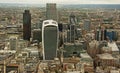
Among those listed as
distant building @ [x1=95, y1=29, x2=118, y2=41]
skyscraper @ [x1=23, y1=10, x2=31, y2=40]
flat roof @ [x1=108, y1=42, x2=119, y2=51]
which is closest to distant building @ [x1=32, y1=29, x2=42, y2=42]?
skyscraper @ [x1=23, y1=10, x2=31, y2=40]

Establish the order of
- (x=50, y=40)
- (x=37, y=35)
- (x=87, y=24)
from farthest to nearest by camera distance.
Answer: (x=87, y=24)
(x=37, y=35)
(x=50, y=40)

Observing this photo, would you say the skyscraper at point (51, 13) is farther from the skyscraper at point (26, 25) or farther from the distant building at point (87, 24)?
the distant building at point (87, 24)

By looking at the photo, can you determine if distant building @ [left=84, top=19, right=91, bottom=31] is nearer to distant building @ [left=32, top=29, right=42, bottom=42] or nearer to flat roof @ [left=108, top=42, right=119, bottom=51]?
distant building @ [left=32, top=29, right=42, bottom=42]

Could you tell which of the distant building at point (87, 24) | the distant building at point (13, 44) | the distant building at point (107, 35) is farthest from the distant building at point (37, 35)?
the distant building at point (87, 24)

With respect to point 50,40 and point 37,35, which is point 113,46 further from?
point 37,35

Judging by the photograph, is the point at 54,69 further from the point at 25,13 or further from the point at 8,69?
the point at 25,13

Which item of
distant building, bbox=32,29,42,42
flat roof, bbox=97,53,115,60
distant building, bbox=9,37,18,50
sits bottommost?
flat roof, bbox=97,53,115,60

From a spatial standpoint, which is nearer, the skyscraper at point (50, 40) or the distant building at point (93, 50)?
the skyscraper at point (50, 40)

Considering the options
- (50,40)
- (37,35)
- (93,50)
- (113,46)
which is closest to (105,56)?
(93,50)

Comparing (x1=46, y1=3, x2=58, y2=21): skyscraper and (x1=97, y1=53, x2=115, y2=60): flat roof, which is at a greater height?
(x1=46, y1=3, x2=58, y2=21): skyscraper
